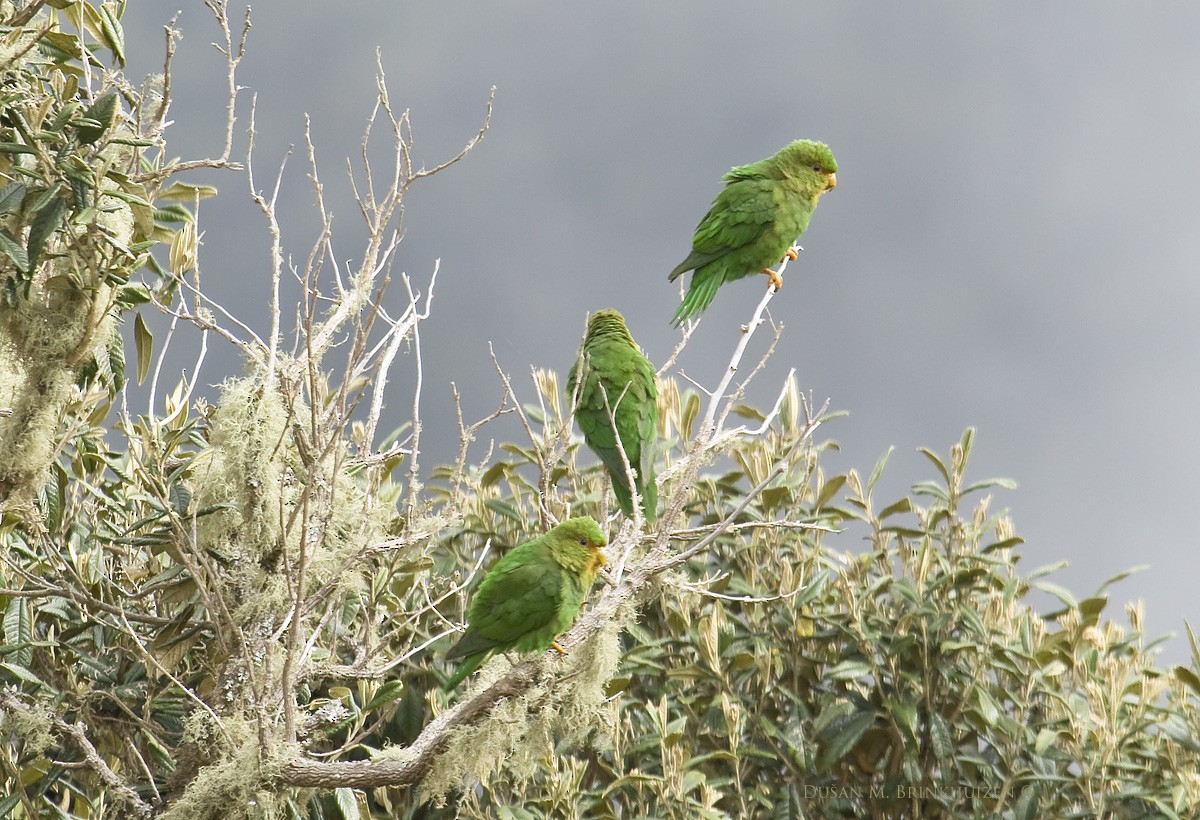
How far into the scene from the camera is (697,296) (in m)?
3.88

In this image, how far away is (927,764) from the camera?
3898 millimetres

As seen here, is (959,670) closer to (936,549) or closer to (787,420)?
(936,549)

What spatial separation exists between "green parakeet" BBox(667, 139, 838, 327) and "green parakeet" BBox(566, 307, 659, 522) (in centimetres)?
22

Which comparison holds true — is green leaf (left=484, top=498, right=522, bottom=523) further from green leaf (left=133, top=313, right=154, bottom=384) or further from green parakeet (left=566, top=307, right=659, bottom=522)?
green leaf (left=133, top=313, right=154, bottom=384)

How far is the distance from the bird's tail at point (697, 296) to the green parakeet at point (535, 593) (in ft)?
3.40

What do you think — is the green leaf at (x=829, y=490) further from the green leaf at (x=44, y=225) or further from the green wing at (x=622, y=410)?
the green leaf at (x=44, y=225)

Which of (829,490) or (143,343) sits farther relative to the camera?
(829,490)

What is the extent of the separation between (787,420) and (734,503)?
0.39 metres

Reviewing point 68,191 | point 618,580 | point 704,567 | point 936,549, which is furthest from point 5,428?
point 936,549

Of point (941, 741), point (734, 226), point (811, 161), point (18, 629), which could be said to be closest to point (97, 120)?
point (18, 629)

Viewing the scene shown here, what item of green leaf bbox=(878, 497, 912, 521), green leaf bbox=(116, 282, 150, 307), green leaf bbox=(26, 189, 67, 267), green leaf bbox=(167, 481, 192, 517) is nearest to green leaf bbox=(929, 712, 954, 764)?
green leaf bbox=(878, 497, 912, 521)

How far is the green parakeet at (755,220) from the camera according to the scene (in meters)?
3.82

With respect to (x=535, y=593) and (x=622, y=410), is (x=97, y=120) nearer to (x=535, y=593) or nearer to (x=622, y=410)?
(x=535, y=593)

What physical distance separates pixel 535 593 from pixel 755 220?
1.61m
